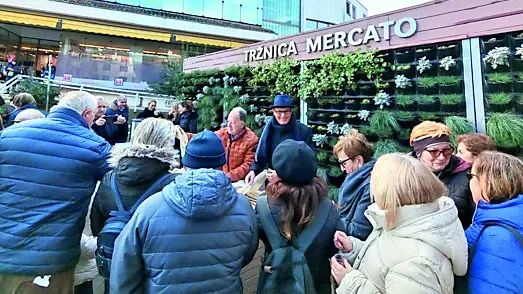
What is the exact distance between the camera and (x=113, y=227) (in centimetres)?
154

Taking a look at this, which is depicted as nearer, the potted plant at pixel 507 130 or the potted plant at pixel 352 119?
the potted plant at pixel 507 130

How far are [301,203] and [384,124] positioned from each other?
124 inches

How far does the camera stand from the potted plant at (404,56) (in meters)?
4.29

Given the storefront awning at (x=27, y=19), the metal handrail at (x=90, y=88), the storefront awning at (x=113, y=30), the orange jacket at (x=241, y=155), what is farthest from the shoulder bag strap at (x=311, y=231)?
the storefront awning at (x=27, y=19)

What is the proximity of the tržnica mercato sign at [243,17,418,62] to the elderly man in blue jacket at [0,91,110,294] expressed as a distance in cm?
394

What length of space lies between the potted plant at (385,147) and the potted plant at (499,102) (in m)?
Answer: 1.05

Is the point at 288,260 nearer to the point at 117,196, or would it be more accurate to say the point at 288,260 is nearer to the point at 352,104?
the point at 117,196

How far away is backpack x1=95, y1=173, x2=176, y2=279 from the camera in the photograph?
1.54 meters

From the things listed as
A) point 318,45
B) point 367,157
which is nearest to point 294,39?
point 318,45

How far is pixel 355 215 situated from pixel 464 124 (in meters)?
2.39

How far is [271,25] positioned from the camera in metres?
24.1

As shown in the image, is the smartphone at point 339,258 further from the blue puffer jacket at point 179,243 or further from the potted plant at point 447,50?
the potted plant at point 447,50

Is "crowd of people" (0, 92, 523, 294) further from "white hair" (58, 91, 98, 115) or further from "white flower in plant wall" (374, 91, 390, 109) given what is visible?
"white flower in plant wall" (374, 91, 390, 109)

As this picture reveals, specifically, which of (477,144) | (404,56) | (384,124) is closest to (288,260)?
(477,144)
